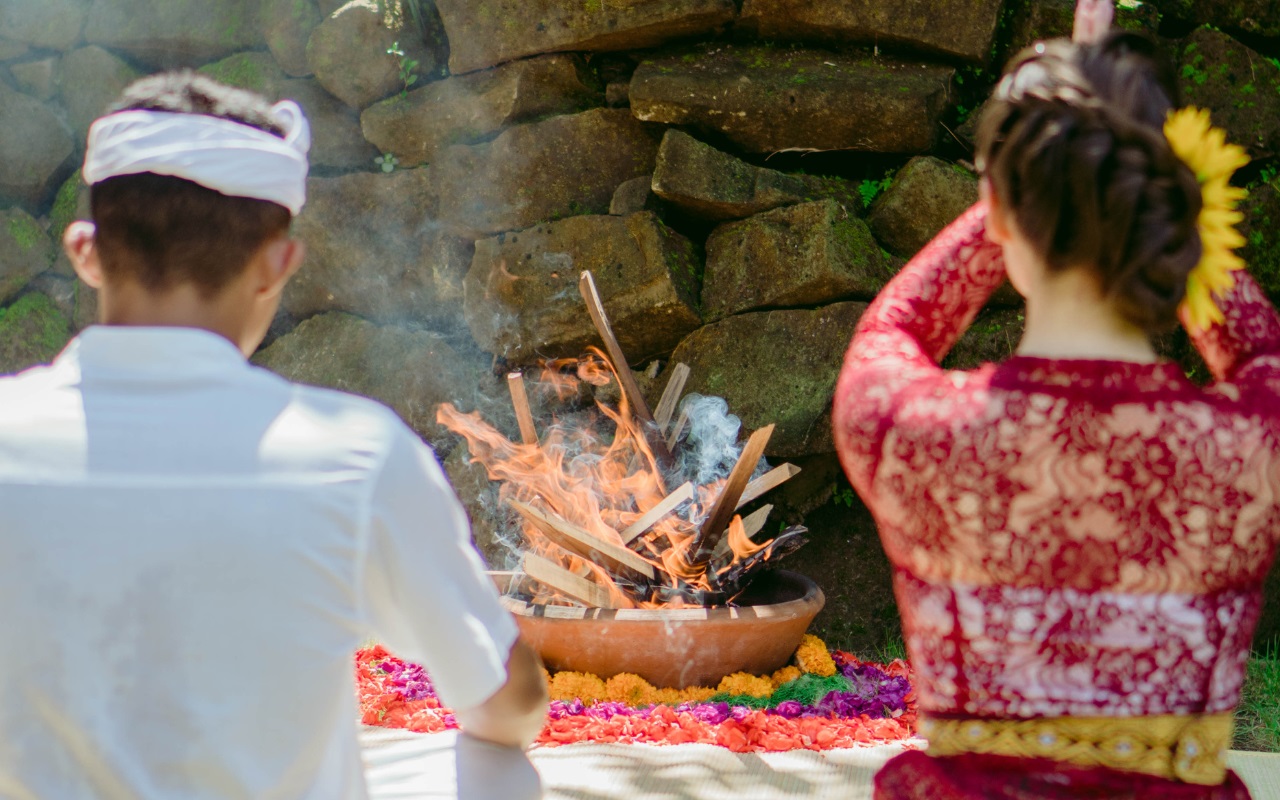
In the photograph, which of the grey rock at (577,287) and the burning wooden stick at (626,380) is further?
the grey rock at (577,287)

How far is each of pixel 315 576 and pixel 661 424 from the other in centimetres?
307

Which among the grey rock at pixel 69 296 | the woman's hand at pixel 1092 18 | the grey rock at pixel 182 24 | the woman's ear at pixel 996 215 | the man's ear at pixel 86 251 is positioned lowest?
the grey rock at pixel 69 296

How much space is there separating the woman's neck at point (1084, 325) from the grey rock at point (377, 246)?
3.71 metres

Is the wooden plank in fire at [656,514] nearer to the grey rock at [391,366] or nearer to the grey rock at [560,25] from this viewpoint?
the grey rock at [391,366]

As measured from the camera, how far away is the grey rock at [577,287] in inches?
176

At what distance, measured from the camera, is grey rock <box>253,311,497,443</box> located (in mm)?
4836

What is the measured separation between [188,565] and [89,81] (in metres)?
4.98

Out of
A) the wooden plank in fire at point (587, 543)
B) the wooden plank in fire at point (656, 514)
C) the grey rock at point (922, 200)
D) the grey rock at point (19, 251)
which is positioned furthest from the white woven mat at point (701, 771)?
the grey rock at point (19, 251)

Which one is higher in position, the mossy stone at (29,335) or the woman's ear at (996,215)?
the woman's ear at (996,215)

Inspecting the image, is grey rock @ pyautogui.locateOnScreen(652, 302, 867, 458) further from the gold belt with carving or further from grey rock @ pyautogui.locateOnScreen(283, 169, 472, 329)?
the gold belt with carving

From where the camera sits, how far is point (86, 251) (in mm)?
1310

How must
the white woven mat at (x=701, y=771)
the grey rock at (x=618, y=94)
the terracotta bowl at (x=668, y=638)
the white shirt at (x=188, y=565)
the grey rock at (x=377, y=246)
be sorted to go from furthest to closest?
the grey rock at (x=377, y=246), the grey rock at (x=618, y=94), the terracotta bowl at (x=668, y=638), the white woven mat at (x=701, y=771), the white shirt at (x=188, y=565)

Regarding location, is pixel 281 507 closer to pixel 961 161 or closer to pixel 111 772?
pixel 111 772

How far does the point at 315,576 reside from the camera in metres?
1.15
